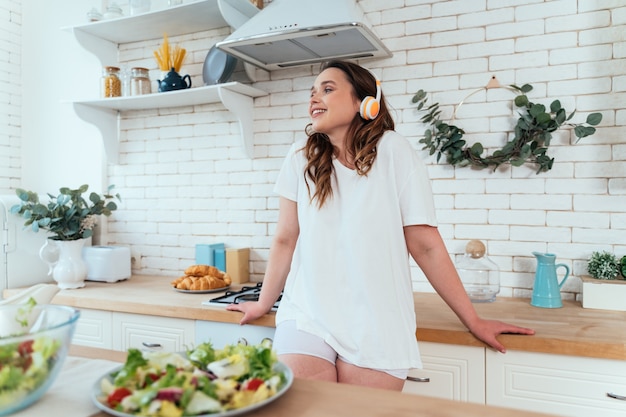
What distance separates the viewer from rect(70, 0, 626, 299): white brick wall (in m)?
2.21

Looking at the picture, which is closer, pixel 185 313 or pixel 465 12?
pixel 185 313

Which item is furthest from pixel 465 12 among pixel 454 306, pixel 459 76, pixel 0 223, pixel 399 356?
pixel 0 223

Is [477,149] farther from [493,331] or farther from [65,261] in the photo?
[65,261]

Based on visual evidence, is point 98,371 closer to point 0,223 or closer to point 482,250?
point 482,250

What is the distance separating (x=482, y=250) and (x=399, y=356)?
2.87 ft

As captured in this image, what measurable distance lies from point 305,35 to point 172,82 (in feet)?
2.93

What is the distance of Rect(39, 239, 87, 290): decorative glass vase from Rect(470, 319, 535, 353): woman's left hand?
1.97m

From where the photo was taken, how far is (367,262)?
5.46 feet

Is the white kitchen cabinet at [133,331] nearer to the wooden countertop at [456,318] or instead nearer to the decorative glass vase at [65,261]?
the wooden countertop at [456,318]

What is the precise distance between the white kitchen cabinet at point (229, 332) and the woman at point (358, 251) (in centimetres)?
32

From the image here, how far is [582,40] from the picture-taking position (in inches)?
88.0

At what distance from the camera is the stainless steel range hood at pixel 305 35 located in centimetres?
218

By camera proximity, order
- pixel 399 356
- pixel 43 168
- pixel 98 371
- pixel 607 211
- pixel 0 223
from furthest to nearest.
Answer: pixel 43 168 → pixel 0 223 → pixel 607 211 → pixel 399 356 → pixel 98 371

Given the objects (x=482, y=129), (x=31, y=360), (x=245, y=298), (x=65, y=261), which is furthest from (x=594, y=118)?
(x=65, y=261)
